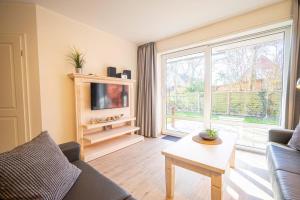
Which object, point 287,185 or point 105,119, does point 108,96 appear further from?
point 287,185

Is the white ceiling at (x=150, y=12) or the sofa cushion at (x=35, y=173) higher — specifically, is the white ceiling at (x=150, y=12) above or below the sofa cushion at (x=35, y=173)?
above

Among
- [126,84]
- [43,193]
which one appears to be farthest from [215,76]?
[43,193]

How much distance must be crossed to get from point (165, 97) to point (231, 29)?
195 cm

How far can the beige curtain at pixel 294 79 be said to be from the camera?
1.87m

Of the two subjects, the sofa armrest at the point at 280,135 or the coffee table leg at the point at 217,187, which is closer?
the coffee table leg at the point at 217,187

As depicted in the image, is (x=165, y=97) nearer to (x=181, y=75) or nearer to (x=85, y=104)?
(x=181, y=75)

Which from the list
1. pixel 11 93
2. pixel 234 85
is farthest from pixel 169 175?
pixel 11 93

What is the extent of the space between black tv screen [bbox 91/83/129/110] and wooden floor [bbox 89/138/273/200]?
933 millimetres

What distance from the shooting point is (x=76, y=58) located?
2.37 meters

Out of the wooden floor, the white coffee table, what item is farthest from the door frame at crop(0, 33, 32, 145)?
the white coffee table

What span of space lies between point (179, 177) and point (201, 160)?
0.71m

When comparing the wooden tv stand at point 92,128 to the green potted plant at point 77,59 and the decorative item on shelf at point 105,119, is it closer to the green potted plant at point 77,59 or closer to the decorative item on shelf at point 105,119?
the decorative item on shelf at point 105,119

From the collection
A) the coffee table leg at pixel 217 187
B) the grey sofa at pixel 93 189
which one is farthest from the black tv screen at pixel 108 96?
the coffee table leg at pixel 217 187

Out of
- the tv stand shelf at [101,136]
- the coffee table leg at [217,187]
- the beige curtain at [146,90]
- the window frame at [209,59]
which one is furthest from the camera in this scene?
the beige curtain at [146,90]
